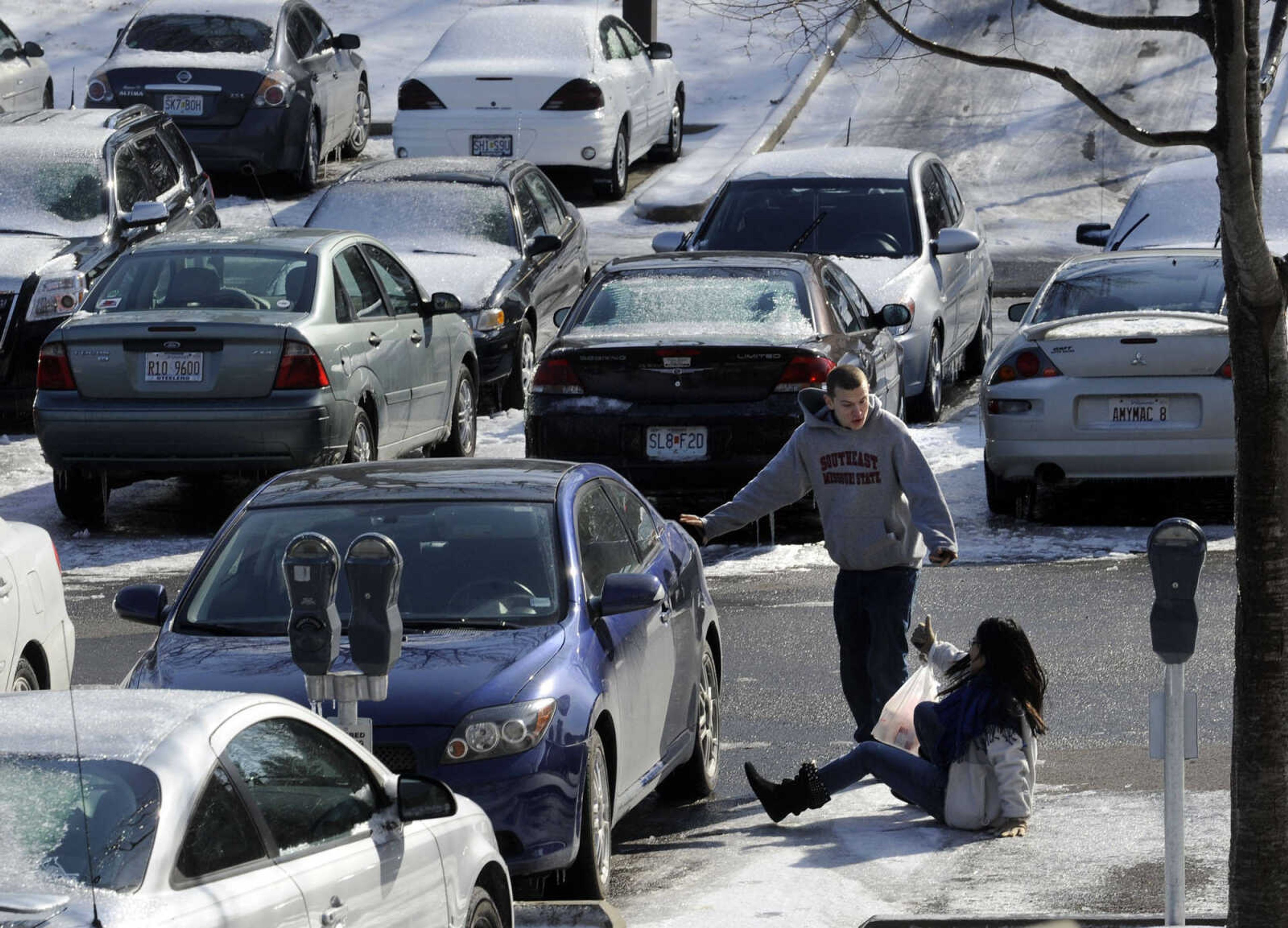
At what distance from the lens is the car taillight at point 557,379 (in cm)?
1234

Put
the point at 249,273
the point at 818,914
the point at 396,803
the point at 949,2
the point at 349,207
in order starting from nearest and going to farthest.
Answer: the point at 396,803 → the point at 818,914 → the point at 249,273 → the point at 349,207 → the point at 949,2

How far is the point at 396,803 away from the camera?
5.34 metres

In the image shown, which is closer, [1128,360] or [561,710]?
[561,710]

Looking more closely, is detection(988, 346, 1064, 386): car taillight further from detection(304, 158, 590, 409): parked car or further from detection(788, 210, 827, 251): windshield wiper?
detection(304, 158, 590, 409): parked car

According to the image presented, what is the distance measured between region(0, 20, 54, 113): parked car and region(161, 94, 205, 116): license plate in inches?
73.6

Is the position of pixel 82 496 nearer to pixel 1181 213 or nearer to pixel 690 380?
pixel 690 380

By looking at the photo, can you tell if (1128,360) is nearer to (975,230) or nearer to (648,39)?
(975,230)

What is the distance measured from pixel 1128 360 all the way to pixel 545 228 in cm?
612

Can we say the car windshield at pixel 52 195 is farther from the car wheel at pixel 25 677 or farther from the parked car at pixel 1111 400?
the car wheel at pixel 25 677

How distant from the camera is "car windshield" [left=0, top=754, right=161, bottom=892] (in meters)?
4.19

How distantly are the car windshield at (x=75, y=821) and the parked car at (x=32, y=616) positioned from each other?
3.67m

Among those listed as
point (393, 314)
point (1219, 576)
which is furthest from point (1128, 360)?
point (393, 314)

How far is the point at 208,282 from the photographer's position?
13.2 metres

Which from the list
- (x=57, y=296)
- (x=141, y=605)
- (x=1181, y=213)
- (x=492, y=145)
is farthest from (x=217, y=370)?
(x=492, y=145)
